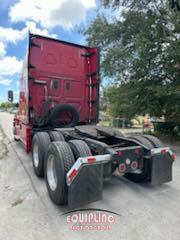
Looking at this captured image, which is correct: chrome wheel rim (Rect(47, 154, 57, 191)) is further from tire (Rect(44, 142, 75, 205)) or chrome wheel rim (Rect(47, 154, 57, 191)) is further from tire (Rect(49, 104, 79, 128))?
tire (Rect(49, 104, 79, 128))

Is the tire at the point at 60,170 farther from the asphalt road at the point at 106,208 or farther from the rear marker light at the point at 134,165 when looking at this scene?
the rear marker light at the point at 134,165

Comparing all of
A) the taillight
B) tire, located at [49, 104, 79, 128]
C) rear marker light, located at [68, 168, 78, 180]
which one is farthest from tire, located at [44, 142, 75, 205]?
tire, located at [49, 104, 79, 128]

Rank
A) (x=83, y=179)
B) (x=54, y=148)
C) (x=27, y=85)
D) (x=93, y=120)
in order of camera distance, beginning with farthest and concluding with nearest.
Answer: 1. (x=93, y=120)
2. (x=27, y=85)
3. (x=54, y=148)
4. (x=83, y=179)

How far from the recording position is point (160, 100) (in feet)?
22.3

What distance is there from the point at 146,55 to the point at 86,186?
5835 mm

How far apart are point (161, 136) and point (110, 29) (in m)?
6.11

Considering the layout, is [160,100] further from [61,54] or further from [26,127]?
[26,127]

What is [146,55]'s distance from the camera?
638 cm

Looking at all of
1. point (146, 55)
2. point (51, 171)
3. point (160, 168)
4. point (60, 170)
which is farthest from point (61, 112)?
point (146, 55)

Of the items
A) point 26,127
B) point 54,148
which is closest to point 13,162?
point 26,127

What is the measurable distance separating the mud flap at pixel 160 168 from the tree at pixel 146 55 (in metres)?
3.45

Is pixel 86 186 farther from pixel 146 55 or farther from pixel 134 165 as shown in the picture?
pixel 146 55

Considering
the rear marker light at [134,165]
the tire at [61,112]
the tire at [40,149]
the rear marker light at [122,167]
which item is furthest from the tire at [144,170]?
the tire at [61,112]

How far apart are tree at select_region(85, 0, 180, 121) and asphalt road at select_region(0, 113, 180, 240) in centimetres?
391
